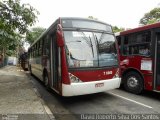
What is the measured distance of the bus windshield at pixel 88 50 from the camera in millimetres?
6246

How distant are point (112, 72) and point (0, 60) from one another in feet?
81.5

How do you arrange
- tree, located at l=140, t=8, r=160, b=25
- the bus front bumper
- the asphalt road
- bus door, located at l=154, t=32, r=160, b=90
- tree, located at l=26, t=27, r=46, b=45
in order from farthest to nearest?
tree, located at l=140, t=8, r=160, b=25 < tree, located at l=26, t=27, r=46, b=45 < bus door, located at l=154, t=32, r=160, b=90 < the bus front bumper < the asphalt road


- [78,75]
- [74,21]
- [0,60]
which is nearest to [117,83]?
[78,75]

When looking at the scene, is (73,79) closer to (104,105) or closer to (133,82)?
(104,105)

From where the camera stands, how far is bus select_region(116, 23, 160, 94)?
23.3ft

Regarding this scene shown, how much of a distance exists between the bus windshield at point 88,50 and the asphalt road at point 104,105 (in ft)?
4.46

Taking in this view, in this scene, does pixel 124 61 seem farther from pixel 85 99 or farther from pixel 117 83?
pixel 85 99

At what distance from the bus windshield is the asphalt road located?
1359mm

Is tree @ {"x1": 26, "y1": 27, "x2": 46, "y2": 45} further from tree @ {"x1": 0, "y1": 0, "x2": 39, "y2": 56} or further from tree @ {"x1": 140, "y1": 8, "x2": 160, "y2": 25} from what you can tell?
tree @ {"x1": 140, "y1": 8, "x2": 160, "y2": 25}

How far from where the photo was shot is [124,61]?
8766mm

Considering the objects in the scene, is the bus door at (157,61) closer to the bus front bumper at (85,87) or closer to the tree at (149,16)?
the bus front bumper at (85,87)

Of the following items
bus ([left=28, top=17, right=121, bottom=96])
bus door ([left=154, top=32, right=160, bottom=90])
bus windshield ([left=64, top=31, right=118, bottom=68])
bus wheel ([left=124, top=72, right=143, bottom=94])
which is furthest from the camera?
bus wheel ([left=124, top=72, right=143, bottom=94])

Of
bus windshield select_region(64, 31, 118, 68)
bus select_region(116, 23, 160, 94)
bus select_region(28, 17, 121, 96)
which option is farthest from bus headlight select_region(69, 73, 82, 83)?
bus select_region(116, 23, 160, 94)

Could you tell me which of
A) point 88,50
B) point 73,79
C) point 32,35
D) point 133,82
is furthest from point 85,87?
point 32,35
